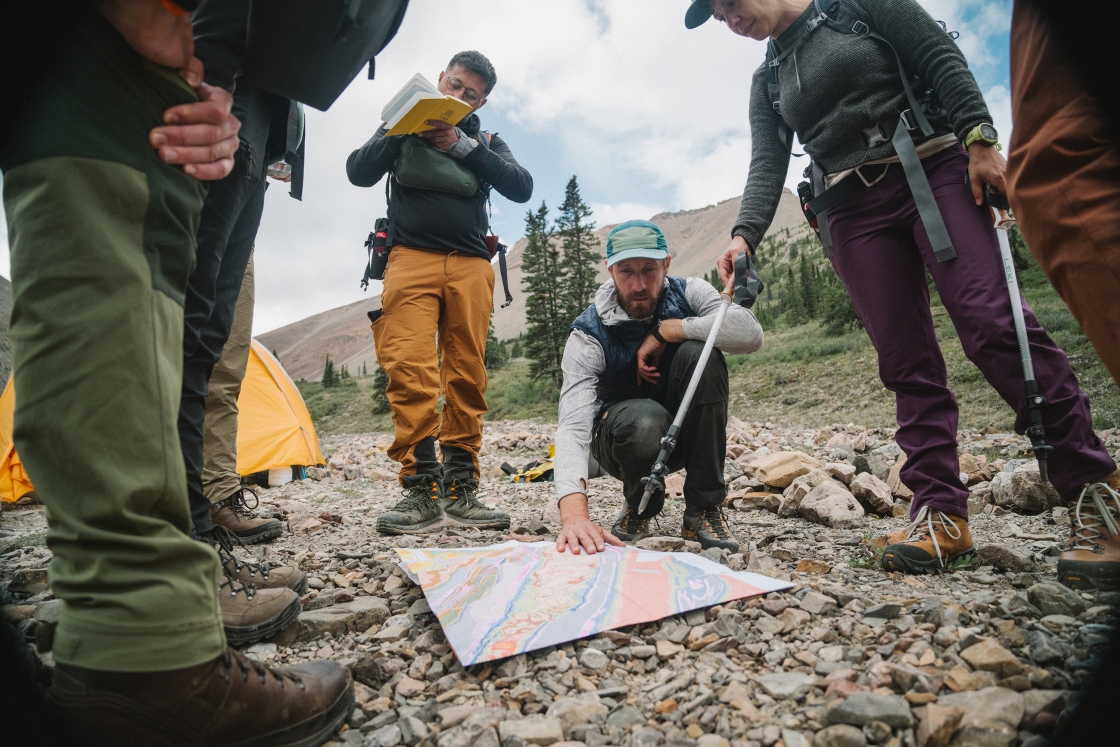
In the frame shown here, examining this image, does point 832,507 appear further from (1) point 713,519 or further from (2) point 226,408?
(2) point 226,408

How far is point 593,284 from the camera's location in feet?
101

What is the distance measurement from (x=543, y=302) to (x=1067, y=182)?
28132mm

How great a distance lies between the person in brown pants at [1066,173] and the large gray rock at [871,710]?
90 cm

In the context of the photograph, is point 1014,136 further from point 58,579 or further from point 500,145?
point 500,145

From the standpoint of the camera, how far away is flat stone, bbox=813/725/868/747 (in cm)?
119

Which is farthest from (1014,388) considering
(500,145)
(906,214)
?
(500,145)

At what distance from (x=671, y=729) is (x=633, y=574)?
773 millimetres

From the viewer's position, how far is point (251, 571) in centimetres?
217

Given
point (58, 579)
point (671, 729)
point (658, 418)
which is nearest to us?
point (58, 579)

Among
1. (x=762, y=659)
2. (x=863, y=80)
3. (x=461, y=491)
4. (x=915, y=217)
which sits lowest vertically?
(x=762, y=659)

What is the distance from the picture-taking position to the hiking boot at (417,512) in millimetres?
3348

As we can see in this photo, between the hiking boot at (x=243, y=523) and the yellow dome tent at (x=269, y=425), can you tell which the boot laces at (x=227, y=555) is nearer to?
the hiking boot at (x=243, y=523)

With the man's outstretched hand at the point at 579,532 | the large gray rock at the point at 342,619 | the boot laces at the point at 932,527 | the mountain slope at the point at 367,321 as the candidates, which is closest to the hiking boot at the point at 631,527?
the man's outstretched hand at the point at 579,532

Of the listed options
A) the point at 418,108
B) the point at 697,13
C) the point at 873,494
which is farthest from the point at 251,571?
the point at 873,494
